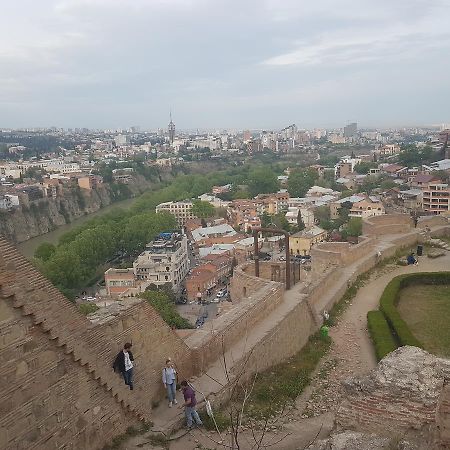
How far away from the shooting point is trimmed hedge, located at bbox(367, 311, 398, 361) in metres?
10.1

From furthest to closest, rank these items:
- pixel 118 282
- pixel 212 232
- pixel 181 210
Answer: pixel 181 210 < pixel 212 232 < pixel 118 282

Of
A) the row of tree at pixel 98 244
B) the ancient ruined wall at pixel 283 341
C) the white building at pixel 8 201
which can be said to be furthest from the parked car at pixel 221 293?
the white building at pixel 8 201

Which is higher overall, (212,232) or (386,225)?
(386,225)

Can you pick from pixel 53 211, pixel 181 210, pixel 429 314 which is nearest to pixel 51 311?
pixel 429 314

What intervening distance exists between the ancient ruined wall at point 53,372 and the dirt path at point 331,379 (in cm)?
57

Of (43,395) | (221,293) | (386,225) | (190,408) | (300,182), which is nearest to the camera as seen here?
(43,395)

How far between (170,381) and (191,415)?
2.02ft

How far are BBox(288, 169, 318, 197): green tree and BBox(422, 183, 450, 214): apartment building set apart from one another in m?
25.6

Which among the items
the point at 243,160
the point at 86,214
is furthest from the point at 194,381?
the point at 243,160

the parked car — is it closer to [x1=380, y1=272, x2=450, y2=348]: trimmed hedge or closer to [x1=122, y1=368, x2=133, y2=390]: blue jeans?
[x1=380, y1=272, x2=450, y2=348]: trimmed hedge

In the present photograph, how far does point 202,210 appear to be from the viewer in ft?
206

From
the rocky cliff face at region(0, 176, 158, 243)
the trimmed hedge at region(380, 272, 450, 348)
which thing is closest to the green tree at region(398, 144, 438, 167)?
the rocky cliff face at region(0, 176, 158, 243)

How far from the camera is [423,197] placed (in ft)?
166

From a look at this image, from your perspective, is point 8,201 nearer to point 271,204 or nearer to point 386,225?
point 271,204
